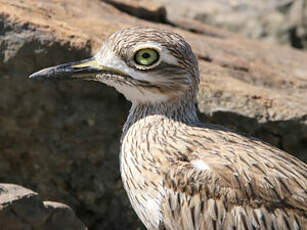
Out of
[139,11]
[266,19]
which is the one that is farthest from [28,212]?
[266,19]

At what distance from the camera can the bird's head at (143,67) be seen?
4223mm

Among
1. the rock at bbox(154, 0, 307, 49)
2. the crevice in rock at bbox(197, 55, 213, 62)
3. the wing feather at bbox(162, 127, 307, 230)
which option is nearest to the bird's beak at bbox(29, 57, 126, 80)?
the wing feather at bbox(162, 127, 307, 230)

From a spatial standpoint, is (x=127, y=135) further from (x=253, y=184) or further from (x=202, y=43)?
(x=202, y=43)

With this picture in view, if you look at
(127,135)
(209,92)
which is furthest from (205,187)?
(209,92)

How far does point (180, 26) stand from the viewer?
7.42m

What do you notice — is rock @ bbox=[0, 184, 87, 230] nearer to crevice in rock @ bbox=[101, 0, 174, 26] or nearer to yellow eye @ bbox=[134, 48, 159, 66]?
yellow eye @ bbox=[134, 48, 159, 66]

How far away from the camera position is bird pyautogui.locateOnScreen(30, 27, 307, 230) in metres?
3.93

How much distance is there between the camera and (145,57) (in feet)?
13.9

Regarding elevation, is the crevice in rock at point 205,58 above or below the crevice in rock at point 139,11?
below

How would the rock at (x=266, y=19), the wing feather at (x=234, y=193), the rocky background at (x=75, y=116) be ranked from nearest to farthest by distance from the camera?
1. the wing feather at (x=234, y=193)
2. the rocky background at (x=75, y=116)
3. the rock at (x=266, y=19)

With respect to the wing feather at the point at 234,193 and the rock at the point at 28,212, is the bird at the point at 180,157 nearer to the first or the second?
the wing feather at the point at 234,193

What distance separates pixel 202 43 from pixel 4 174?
7.79 feet

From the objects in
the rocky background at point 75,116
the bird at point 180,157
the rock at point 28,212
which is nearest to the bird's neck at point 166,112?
the bird at point 180,157

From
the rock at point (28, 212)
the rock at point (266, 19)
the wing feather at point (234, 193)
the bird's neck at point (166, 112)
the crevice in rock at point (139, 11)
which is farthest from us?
the rock at point (266, 19)
